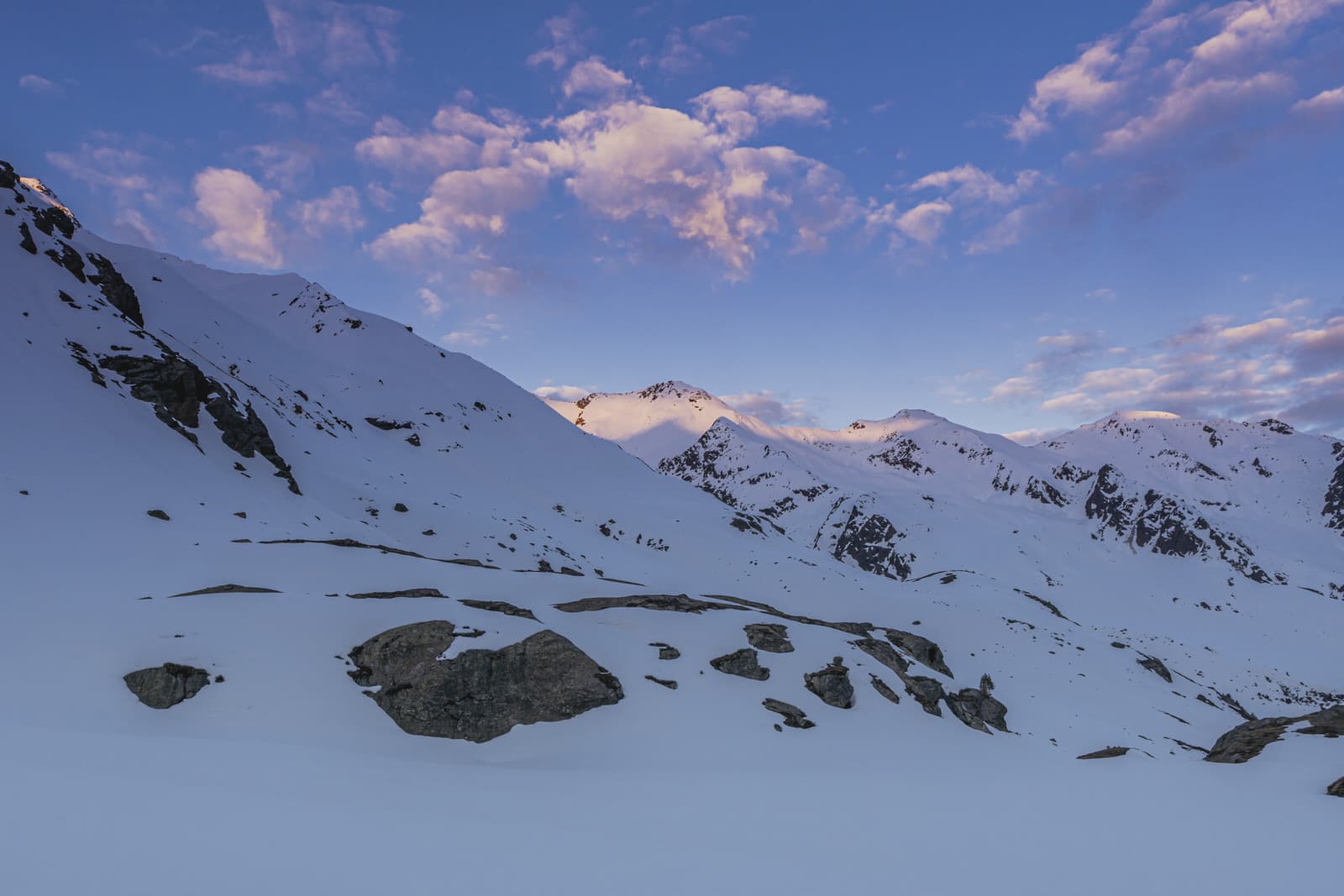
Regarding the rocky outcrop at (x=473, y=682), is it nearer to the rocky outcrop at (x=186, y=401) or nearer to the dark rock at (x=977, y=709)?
the dark rock at (x=977, y=709)

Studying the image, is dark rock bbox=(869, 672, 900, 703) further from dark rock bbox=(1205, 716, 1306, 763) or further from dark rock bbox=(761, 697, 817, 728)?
dark rock bbox=(1205, 716, 1306, 763)

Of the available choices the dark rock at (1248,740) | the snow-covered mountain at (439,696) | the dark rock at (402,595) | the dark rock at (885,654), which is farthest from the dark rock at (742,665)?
the dark rock at (1248,740)

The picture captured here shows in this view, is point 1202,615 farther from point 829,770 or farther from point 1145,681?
point 829,770

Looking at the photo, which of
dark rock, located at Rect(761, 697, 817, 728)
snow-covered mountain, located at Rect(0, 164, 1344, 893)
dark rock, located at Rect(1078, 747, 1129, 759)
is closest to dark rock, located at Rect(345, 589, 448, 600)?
snow-covered mountain, located at Rect(0, 164, 1344, 893)

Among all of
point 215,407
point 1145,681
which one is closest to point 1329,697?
point 1145,681

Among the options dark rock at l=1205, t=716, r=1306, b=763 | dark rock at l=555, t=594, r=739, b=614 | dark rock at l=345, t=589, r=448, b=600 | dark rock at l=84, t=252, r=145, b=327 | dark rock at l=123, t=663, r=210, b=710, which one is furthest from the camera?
dark rock at l=84, t=252, r=145, b=327

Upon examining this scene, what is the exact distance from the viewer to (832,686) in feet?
57.7

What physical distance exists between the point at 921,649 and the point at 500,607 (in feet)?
65.5

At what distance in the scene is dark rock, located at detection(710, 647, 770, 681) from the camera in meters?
17.4

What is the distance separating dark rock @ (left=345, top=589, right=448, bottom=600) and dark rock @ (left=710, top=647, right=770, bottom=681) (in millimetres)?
9195

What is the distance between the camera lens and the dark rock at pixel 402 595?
17.0m

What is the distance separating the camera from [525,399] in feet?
318

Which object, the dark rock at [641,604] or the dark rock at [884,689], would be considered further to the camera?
the dark rock at [641,604]

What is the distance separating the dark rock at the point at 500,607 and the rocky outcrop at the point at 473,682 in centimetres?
261
